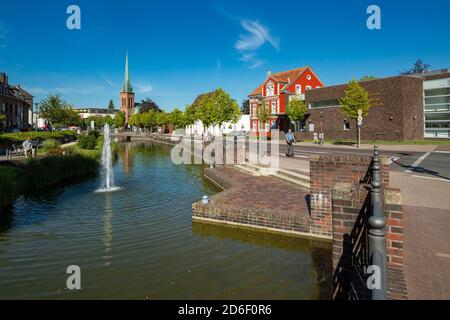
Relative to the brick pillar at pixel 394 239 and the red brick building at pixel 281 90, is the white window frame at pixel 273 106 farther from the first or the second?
the brick pillar at pixel 394 239

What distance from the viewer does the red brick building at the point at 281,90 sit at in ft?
183

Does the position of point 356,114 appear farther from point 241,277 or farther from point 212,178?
point 241,277

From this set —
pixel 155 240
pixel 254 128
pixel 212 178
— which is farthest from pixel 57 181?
pixel 254 128

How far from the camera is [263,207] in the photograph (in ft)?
29.1

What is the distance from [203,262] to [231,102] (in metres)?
38.4

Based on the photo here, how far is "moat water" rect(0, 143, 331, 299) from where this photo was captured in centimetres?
550

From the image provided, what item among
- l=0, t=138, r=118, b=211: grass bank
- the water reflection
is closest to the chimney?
l=0, t=138, r=118, b=211: grass bank

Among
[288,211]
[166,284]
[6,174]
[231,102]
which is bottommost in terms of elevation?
[166,284]

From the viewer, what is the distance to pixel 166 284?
5.70 meters

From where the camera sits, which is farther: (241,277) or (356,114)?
(356,114)

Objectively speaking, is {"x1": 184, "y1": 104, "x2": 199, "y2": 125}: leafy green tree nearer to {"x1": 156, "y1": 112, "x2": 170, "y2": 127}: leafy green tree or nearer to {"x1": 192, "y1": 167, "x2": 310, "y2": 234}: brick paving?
{"x1": 156, "y1": 112, "x2": 170, "y2": 127}: leafy green tree

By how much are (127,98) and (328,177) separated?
137 m

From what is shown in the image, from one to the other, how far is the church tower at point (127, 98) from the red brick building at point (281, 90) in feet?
284

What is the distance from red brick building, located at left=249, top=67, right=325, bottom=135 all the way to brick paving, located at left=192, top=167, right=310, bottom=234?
144 feet
